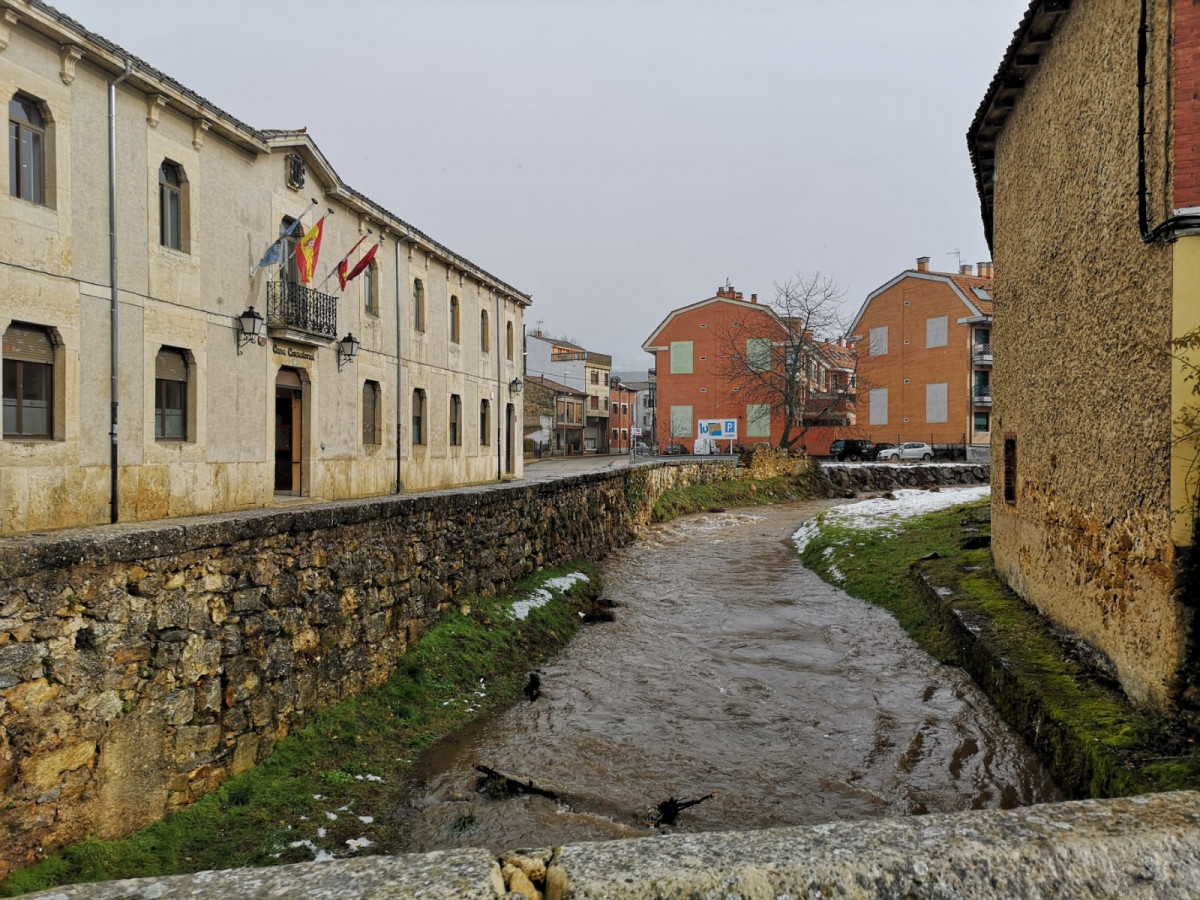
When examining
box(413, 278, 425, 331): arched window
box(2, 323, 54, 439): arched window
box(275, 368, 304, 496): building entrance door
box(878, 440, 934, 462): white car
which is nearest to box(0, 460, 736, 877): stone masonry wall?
box(2, 323, 54, 439): arched window

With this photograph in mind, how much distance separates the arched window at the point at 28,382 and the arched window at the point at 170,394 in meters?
1.72

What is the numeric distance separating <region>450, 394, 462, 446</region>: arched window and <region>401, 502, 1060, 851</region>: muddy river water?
34.5 feet

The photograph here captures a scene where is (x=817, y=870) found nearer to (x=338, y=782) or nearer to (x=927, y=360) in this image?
(x=338, y=782)

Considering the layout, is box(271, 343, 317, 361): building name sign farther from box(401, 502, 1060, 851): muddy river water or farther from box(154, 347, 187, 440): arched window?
box(401, 502, 1060, 851): muddy river water

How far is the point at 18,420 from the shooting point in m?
9.70

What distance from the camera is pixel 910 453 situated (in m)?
42.0

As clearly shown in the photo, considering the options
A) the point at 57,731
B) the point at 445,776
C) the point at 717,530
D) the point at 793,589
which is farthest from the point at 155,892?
the point at 717,530

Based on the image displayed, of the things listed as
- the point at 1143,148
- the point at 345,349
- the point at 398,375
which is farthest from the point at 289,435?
the point at 1143,148

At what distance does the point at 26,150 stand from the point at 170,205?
2.39 m

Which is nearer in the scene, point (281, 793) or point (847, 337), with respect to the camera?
point (281, 793)

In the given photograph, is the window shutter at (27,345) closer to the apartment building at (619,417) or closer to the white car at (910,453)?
the white car at (910,453)

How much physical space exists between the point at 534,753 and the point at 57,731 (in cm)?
413

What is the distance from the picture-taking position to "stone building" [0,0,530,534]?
384 inches

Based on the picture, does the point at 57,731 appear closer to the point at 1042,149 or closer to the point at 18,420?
the point at 18,420
